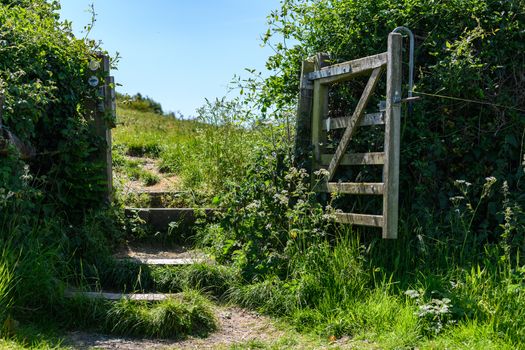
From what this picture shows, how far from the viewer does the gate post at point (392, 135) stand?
16.8 feet

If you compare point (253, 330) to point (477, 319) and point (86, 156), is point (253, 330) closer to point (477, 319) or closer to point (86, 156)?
point (477, 319)

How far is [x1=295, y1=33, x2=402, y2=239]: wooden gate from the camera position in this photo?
5129mm

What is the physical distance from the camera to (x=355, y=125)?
226 inches

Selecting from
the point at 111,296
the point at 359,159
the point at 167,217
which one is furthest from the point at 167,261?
the point at 359,159

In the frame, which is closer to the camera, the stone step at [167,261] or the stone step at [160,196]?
the stone step at [167,261]

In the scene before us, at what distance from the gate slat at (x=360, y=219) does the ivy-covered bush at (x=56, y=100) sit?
2855 millimetres

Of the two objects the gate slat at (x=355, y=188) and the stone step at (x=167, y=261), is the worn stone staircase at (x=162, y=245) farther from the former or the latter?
the gate slat at (x=355, y=188)

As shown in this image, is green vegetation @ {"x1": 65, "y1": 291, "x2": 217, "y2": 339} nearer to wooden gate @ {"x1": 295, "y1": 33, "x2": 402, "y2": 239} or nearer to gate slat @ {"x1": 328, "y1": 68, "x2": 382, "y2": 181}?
wooden gate @ {"x1": 295, "y1": 33, "x2": 402, "y2": 239}

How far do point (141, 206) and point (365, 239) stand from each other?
343 cm

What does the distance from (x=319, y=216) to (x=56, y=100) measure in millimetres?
3002

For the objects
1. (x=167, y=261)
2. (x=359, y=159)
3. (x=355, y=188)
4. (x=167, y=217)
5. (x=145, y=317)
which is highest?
(x=359, y=159)

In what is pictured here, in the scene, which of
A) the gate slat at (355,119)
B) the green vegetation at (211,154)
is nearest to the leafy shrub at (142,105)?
the green vegetation at (211,154)

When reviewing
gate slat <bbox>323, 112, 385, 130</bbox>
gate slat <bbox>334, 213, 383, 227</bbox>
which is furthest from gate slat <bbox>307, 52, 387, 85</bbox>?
gate slat <bbox>334, 213, 383, 227</bbox>

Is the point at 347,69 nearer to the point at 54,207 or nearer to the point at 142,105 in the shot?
the point at 54,207
